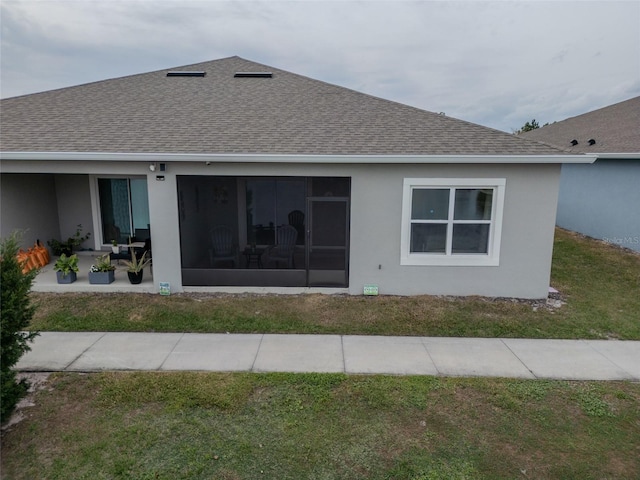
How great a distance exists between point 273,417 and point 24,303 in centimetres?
284

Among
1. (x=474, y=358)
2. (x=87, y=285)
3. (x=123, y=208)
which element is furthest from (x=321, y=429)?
(x=123, y=208)

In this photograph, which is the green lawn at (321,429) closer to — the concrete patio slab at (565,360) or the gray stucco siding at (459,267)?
the concrete patio slab at (565,360)

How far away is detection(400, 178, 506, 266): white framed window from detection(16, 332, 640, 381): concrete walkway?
84.3 inches

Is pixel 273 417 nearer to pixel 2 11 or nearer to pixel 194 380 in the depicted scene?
pixel 194 380

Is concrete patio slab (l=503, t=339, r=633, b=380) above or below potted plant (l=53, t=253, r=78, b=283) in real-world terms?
below

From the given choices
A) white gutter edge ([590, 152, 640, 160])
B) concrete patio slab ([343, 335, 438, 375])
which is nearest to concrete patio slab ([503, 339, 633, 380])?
concrete patio slab ([343, 335, 438, 375])

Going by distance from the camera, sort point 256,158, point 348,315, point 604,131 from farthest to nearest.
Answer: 1. point 604,131
2. point 256,158
3. point 348,315

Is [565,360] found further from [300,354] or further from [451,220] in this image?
[300,354]

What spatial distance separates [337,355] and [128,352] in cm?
303

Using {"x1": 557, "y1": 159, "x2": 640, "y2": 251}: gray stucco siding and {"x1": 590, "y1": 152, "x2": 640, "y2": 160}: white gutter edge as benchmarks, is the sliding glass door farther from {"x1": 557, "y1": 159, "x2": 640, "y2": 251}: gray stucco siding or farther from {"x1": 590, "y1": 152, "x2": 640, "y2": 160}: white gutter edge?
{"x1": 557, "y1": 159, "x2": 640, "y2": 251}: gray stucco siding

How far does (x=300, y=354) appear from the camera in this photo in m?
5.73

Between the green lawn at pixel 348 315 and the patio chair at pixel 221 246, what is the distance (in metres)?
0.81

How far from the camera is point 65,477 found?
134 inches

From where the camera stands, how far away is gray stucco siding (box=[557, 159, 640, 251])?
1257 cm
